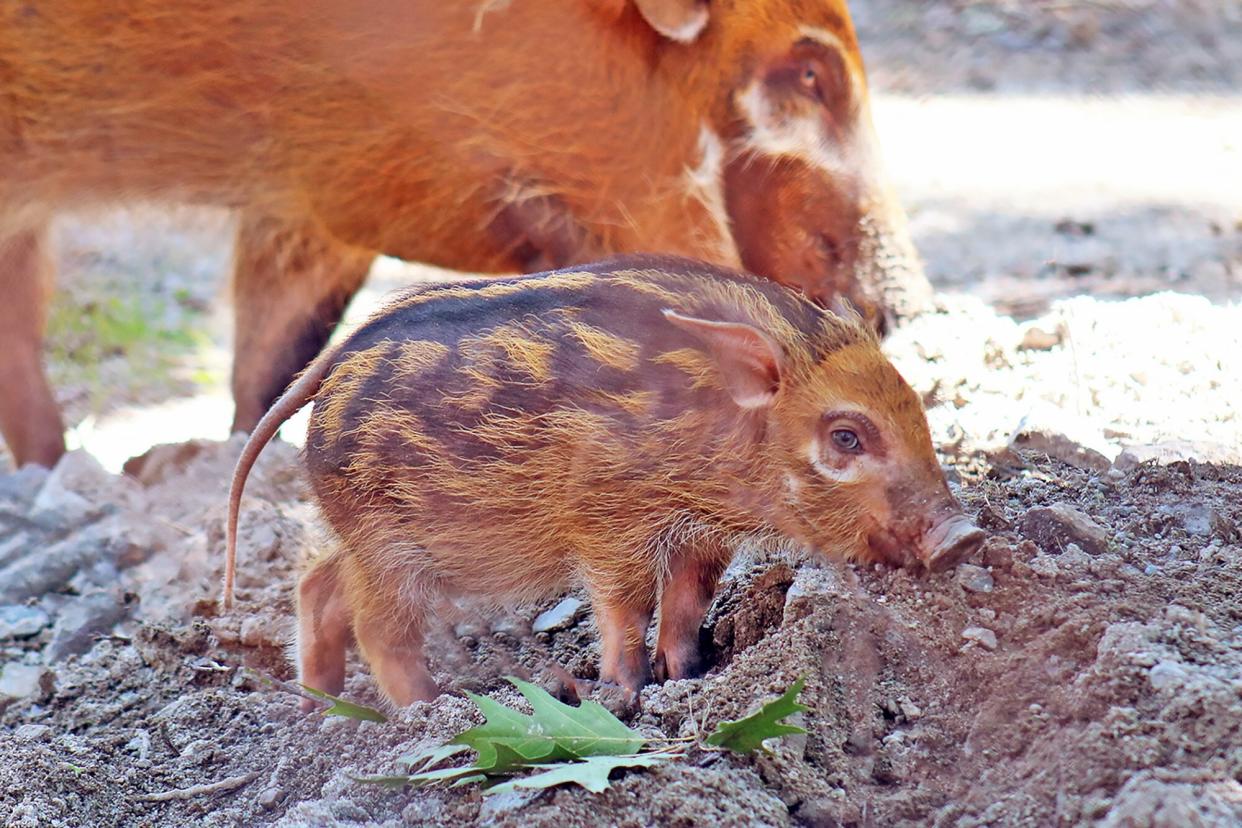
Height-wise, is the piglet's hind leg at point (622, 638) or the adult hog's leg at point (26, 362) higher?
the piglet's hind leg at point (622, 638)

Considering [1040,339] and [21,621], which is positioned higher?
[1040,339]

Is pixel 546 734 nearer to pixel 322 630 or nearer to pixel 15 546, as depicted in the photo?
pixel 322 630

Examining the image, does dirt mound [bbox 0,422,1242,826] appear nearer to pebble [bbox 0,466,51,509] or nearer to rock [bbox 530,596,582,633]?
rock [bbox 530,596,582,633]

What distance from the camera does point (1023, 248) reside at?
5.12 m

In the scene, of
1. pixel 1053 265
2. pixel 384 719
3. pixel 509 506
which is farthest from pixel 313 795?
pixel 1053 265

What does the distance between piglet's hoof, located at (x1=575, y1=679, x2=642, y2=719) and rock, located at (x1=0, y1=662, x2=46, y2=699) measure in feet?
3.57

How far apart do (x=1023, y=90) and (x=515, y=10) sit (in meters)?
4.00

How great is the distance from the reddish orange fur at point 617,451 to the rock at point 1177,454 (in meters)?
0.58

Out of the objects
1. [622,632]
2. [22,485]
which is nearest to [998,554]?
[622,632]

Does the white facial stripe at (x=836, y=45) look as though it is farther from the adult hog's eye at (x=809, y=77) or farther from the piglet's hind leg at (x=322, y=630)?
the piglet's hind leg at (x=322, y=630)

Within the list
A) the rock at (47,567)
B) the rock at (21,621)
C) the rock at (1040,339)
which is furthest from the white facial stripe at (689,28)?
the rock at (21,621)

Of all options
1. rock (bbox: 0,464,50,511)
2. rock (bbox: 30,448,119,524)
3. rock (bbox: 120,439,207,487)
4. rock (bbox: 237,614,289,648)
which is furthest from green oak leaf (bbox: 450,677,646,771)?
rock (bbox: 0,464,50,511)

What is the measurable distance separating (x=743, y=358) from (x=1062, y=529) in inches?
20.4

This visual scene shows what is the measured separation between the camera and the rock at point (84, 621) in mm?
2875
